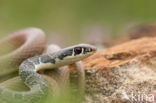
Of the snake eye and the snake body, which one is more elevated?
the snake eye

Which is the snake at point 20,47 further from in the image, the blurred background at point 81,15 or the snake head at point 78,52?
the blurred background at point 81,15

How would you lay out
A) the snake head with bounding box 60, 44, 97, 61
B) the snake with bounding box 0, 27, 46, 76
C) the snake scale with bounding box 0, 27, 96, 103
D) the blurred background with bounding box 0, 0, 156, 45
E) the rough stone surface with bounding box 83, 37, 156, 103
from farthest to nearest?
the blurred background with bounding box 0, 0, 156, 45 → the snake with bounding box 0, 27, 46, 76 → the snake head with bounding box 60, 44, 97, 61 → the rough stone surface with bounding box 83, 37, 156, 103 → the snake scale with bounding box 0, 27, 96, 103

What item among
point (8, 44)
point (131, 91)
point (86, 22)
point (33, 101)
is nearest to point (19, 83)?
point (33, 101)

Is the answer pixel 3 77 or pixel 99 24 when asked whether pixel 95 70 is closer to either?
pixel 3 77

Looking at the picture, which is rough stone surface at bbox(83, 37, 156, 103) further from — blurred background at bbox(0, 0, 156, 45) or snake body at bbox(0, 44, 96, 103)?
blurred background at bbox(0, 0, 156, 45)

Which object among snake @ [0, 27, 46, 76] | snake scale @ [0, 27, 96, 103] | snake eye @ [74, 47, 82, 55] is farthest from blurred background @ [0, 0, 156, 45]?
snake eye @ [74, 47, 82, 55]

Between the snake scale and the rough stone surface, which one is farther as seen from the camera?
the rough stone surface

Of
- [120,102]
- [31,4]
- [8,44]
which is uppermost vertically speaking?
[31,4]

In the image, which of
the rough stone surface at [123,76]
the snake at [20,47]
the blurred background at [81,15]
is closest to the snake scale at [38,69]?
the rough stone surface at [123,76]
